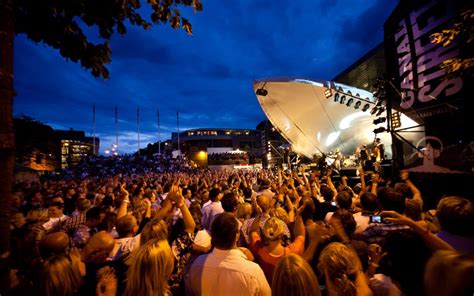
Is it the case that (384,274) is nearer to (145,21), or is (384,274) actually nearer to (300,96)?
(145,21)

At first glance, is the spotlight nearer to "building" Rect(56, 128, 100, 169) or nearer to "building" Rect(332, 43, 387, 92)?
"building" Rect(332, 43, 387, 92)

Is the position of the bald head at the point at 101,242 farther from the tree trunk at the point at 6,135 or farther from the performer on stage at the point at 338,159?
the performer on stage at the point at 338,159

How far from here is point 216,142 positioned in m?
60.2

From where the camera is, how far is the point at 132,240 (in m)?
2.64

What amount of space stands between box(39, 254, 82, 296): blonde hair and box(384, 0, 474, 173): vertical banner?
8.81m

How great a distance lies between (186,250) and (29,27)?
2682 mm

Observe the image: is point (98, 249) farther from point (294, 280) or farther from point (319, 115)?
point (319, 115)

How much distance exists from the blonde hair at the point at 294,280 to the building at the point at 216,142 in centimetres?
5338

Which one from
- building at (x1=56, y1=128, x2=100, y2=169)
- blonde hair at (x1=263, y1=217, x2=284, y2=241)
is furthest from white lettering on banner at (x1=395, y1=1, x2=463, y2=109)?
building at (x1=56, y1=128, x2=100, y2=169)

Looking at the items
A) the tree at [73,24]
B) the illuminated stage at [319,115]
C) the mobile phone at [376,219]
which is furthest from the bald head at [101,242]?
the illuminated stage at [319,115]

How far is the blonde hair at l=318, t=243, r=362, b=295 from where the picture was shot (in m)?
1.56

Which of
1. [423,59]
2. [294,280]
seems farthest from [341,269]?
[423,59]

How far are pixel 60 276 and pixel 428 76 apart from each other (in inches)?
569

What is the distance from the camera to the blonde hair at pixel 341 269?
1556 millimetres
